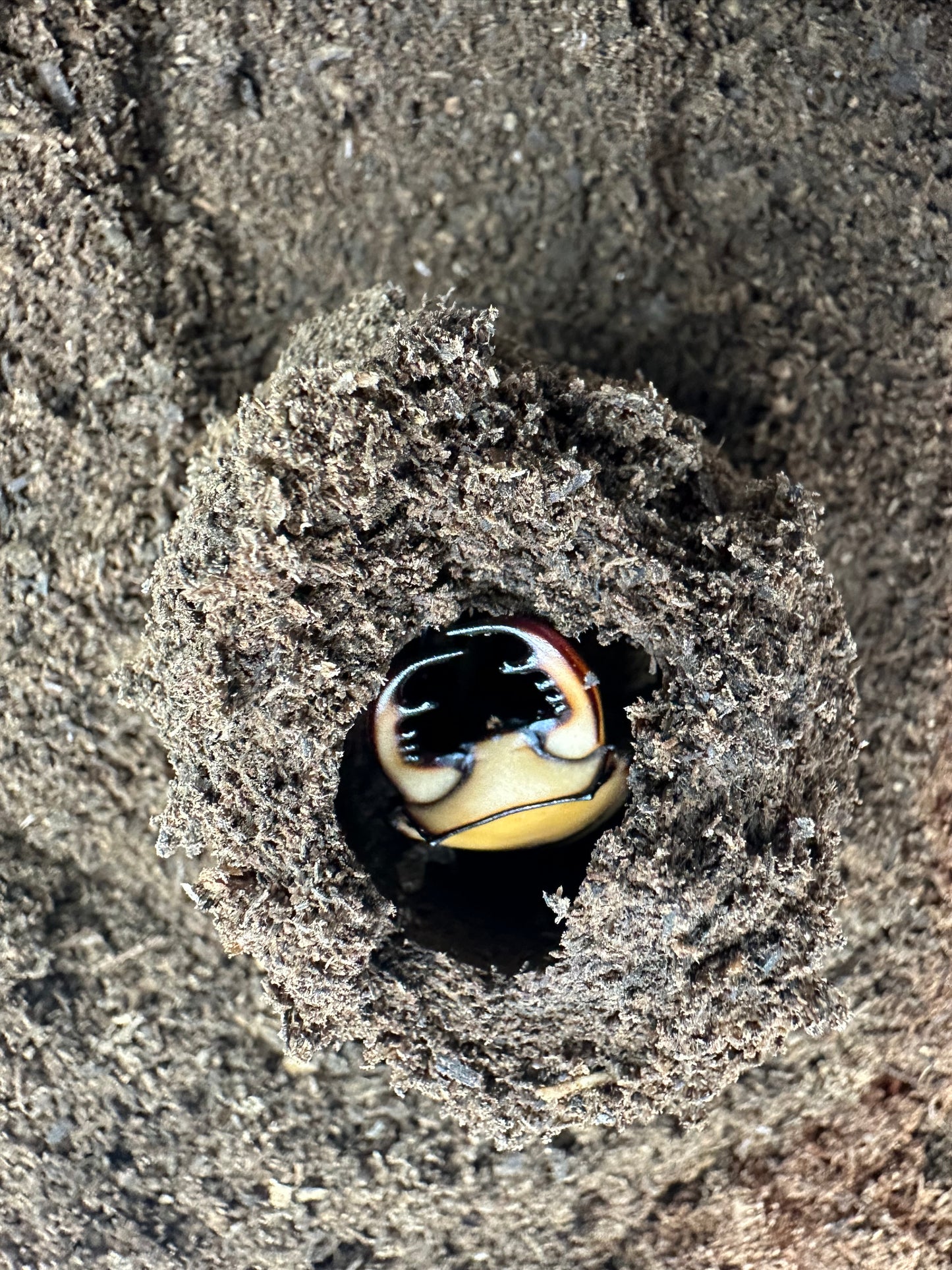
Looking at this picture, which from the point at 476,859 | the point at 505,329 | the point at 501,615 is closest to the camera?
the point at 501,615

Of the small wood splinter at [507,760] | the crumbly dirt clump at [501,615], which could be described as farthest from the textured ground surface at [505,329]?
the small wood splinter at [507,760]

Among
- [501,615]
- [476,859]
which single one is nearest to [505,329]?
[501,615]

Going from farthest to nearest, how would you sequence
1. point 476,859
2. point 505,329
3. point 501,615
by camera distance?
point 505,329, point 476,859, point 501,615

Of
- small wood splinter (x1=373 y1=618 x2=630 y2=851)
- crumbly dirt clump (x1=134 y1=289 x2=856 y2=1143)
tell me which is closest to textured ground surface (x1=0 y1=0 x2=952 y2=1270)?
crumbly dirt clump (x1=134 y1=289 x2=856 y2=1143)

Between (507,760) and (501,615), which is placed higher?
(501,615)

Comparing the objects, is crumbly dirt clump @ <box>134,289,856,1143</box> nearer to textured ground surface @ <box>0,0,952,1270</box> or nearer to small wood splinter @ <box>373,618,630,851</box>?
small wood splinter @ <box>373,618,630,851</box>

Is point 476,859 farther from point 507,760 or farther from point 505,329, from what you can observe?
point 505,329

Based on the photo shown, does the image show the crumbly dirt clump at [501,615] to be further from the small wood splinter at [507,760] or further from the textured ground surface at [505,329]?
the textured ground surface at [505,329]

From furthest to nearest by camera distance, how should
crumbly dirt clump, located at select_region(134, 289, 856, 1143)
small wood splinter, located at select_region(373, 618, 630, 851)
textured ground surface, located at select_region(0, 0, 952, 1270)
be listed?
textured ground surface, located at select_region(0, 0, 952, 1270) → small wood splinter, located at select_region(373, 618, 630, 851) → crumbly dirt clump, located at select_region(134, 289, 856, 1143)
